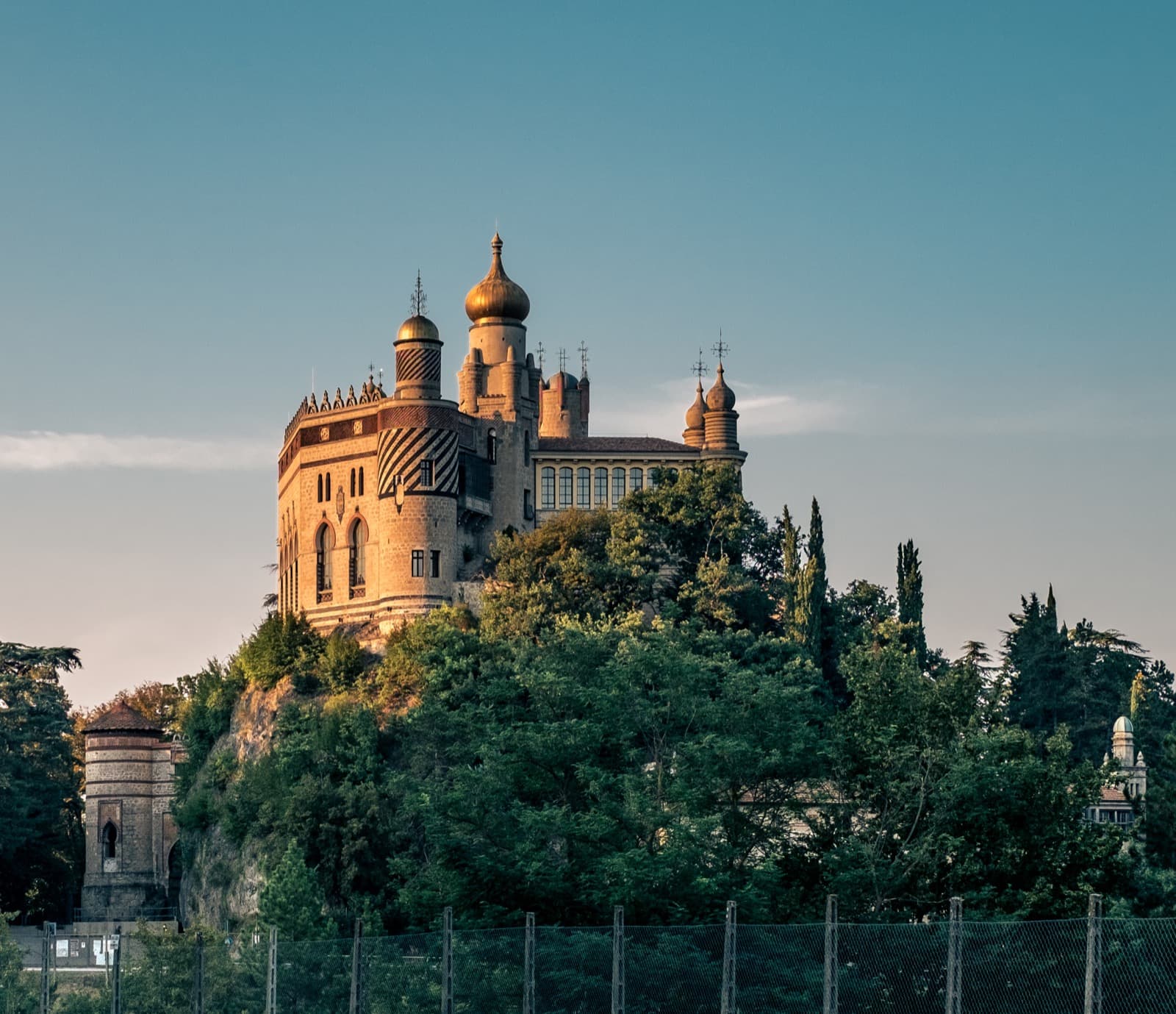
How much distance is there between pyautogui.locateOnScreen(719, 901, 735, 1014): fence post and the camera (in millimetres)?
25312

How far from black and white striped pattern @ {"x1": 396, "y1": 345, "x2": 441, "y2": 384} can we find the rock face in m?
12.0

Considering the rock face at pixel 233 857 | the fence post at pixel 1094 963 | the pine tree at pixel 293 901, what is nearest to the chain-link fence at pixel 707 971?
the fence post at pixel 1094 963

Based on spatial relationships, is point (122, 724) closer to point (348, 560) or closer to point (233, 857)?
point (348, 560)

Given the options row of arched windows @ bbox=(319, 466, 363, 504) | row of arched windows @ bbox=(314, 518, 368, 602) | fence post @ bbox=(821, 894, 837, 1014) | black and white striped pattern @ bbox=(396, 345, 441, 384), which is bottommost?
fence post @ bbox=(821, 894, 837, 1014)

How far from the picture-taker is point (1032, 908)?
40.2 m

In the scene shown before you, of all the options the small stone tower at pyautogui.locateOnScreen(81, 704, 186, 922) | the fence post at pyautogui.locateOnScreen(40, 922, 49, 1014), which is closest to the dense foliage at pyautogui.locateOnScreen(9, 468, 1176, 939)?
the fence post at pyautogui.locateOnScreen(40, 922, 49, 1014)

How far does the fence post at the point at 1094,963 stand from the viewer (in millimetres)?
21938

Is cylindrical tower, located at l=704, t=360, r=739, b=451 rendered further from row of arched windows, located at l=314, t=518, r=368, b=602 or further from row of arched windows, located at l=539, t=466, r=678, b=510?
row of arched windows, located at l=314, t=518, r=368, b=602

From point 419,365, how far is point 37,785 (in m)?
25.0

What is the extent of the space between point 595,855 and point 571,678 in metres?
6.62

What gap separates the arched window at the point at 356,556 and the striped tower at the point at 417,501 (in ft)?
5.17

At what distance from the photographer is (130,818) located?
84.6 m

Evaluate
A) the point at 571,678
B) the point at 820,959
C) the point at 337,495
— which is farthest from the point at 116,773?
the point at 820,959

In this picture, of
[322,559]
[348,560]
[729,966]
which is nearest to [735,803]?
[729,966]
